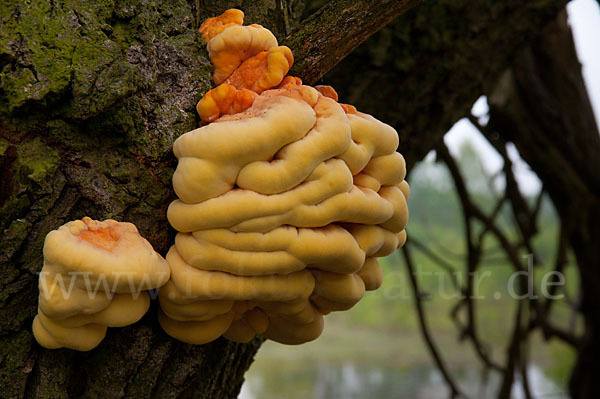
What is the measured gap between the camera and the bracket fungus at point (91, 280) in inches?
23.0

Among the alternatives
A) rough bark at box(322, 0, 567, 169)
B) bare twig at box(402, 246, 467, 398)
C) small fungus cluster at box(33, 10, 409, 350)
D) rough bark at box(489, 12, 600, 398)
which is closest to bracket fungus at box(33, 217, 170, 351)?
small fungus cluster at box(33, 10, 409, 350)

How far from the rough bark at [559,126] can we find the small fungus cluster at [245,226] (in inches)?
48.3

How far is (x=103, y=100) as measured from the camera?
2.14 feet

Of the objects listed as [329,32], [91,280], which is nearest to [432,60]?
[329,32]

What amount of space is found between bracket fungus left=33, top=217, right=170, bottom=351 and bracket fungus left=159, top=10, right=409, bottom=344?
5 centimetres

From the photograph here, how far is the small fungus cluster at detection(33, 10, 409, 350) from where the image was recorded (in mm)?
605

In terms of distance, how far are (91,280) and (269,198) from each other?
0.69 feet

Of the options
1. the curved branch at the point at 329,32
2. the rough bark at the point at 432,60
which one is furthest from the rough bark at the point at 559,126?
the curved branch at the point at 329,32

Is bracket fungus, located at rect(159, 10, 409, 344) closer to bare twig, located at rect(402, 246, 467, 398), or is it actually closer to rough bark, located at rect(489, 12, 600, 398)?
bare twig, located at rect(402, 246, 467, 398)

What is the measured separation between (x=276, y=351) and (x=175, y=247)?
19.4 feet

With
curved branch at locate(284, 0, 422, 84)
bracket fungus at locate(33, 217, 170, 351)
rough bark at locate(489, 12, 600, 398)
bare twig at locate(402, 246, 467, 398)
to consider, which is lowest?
bare twig at locate(402, 246, 467, 398)

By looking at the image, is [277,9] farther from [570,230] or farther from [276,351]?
[276,351]

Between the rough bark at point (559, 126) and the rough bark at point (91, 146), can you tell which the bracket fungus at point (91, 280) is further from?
the rough bark at point (559, 126)

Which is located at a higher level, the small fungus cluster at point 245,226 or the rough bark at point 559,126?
the small fungus cluster at point 245,226
